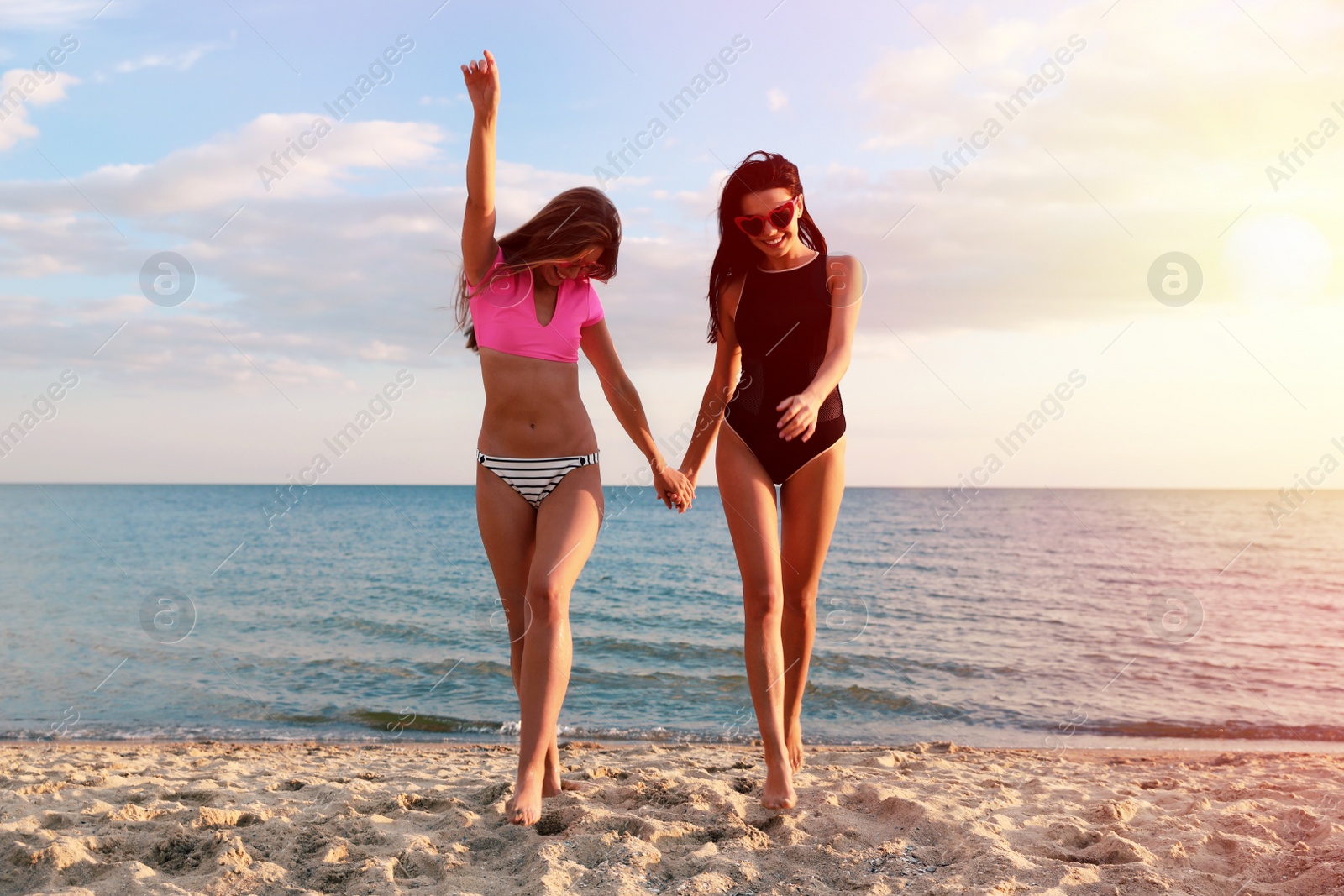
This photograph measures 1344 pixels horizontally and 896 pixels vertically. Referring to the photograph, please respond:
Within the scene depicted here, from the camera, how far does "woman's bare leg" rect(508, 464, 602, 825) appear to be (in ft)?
10.6

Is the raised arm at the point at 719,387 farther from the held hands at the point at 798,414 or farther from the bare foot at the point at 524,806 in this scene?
the bare foot at the point at 524,806

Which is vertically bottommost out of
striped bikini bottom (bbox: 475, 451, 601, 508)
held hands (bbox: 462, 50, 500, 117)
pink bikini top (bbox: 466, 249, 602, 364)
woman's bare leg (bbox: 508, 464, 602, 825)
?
woman's bare leg (bbox: 508, 464, 602, 825)

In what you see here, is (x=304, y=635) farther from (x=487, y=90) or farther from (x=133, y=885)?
(x=487, y=90)

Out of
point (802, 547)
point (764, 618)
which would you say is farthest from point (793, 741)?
point (802, 547)

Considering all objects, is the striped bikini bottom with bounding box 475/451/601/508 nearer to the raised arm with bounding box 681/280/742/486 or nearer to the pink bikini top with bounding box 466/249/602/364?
the pink bikini top with bounding box 466/249/602/364

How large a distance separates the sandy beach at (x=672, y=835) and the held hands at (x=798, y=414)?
1.58 meters

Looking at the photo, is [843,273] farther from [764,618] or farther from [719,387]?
[764,618]

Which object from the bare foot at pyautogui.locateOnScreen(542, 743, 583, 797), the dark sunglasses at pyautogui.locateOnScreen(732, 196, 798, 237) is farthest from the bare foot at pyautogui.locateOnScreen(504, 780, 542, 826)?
the dark sunglasses at pyautogui.locateOnScreen(732, 196, 798, 237)

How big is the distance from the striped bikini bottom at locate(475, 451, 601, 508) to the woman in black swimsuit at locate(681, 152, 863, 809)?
2.28ft

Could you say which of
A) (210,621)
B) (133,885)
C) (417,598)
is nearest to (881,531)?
(417,598)

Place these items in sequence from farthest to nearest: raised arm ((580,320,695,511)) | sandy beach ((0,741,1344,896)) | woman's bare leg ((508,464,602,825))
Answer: raised arm ((580,320,695,511)) < woman's bare leg ((508,464,602,825)) < sandy beach ((0,741,1344,896))

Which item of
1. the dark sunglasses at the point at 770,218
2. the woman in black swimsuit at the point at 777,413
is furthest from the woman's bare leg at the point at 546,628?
the dark sunglasses at the point at 770,218

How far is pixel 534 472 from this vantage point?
3.44 metres

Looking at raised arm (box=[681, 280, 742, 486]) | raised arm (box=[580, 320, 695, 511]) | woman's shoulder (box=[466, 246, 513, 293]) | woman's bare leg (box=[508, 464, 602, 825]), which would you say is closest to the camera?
woman's bare leg (box=[508, 464, 602, 825])
